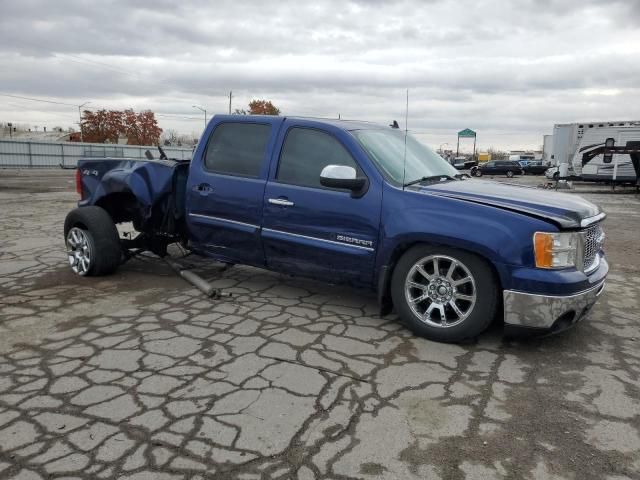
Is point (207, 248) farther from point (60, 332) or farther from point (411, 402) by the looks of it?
point (411, 402)

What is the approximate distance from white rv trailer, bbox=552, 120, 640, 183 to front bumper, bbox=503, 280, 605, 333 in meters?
→ 21.3

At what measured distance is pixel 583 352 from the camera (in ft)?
12.9

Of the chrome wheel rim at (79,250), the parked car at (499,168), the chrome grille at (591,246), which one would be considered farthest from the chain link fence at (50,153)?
the chrome grille at (591,246)

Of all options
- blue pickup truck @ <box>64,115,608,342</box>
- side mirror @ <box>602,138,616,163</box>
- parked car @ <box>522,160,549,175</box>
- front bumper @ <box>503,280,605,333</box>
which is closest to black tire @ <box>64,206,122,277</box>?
blue pickup truck @ <box>64,115,608,342</box>

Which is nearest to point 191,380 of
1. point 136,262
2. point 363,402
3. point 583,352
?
point 363,402

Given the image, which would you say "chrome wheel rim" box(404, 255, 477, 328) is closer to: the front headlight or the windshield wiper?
the front headlight

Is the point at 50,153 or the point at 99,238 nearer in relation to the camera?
the point at 99,238

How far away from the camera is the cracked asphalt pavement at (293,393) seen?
2504 millimetres

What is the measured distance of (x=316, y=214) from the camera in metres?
4.47

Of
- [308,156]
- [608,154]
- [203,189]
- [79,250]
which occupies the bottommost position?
[79,250]

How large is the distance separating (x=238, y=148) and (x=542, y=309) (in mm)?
3082

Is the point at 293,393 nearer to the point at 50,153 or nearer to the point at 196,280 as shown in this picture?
the point at 196,280

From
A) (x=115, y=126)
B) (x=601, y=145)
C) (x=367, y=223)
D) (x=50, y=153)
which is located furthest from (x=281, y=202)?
(x=115, y=126)

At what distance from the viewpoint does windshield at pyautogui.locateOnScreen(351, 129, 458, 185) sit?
4406mm
